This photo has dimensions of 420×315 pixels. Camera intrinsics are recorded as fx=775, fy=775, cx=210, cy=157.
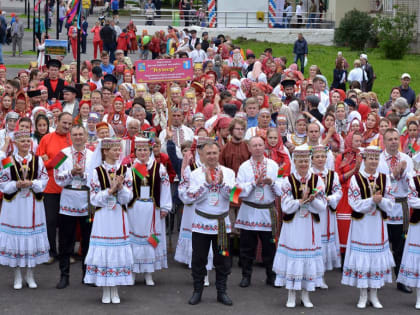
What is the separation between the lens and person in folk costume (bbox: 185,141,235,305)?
9.18 metres

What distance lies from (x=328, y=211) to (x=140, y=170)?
2.57 meters

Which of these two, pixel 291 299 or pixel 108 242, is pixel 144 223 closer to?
pixel 108 242

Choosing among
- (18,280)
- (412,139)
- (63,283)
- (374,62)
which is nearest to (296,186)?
(412,139)

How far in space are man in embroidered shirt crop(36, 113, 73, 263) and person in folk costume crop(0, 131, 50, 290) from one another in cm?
80

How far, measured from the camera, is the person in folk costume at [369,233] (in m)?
9.12

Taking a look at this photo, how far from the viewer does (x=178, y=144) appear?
475 inches

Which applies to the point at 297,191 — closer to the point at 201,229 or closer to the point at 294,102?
the point at 201,229

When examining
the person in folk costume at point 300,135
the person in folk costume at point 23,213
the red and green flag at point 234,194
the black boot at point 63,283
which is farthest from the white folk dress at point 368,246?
the person in folk costume at point 23,213

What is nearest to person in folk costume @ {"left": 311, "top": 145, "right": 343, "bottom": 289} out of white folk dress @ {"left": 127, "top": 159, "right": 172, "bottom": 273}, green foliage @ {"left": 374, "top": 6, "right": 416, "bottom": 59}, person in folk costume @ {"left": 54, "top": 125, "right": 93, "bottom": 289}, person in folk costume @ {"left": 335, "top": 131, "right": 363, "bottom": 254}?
person in folk costume @ {"left": 335, "top": 131, "right": 363, "bottom": 254}

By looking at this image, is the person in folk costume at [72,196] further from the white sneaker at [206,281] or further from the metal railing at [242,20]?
the metal railing at [242,20]

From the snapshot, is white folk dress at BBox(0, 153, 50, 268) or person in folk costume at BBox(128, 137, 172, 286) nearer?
white folk dress at BBox(0, 153, 50, 268)

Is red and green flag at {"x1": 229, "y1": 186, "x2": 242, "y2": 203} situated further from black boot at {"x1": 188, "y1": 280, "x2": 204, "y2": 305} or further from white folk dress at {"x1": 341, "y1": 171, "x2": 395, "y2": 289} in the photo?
white folk dress at {"x1": 341, "y1": 171, "x2": 395, "y2": 289}

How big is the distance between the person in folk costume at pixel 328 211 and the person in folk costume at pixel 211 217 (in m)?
1.14

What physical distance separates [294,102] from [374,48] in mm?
29258
